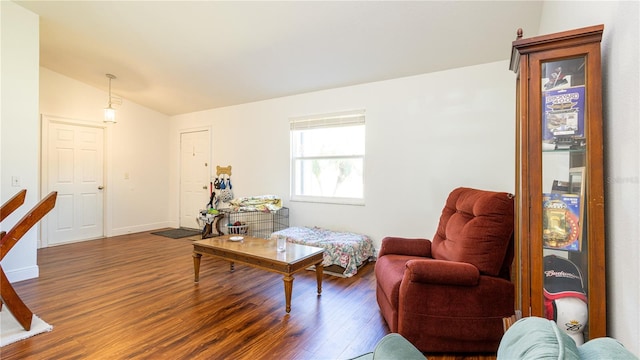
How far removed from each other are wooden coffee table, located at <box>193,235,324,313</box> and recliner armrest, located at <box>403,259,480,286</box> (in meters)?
0.98

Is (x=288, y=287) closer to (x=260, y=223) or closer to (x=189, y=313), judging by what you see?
(x=189, y=313)

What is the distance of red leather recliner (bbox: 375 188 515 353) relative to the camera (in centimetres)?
170

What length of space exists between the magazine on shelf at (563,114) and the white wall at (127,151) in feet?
19.1

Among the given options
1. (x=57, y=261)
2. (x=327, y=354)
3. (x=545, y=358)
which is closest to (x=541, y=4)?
(x=545, y=358)

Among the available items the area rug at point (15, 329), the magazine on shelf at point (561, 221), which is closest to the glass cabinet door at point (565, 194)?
the magazine on shelf at point (561, 221)

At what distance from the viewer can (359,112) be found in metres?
3.82

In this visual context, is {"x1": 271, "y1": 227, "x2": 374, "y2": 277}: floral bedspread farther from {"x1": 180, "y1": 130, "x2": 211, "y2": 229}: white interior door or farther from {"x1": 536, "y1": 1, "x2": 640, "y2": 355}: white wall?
{"x1": 180, "y1": 130, "x2": 211, "y2": 229}: white interior door

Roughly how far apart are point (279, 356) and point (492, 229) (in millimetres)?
1527

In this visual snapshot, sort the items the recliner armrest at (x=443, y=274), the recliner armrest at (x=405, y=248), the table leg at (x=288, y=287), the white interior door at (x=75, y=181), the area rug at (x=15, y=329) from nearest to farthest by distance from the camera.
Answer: the recliner armrest at (x=443, y=274)
the area rug at (x=15, y=329)
the table leg at (x=288, y=287)
the recliner armrest at (x=405, y=248)
the white interior door at (x=75, y=181)

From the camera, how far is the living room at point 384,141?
1.06 metres

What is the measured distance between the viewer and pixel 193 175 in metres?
5.75

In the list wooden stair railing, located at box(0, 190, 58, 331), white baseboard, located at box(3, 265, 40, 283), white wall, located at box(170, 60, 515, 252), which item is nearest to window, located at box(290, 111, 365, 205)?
white wall, located at box(170, 60, 515, 252)

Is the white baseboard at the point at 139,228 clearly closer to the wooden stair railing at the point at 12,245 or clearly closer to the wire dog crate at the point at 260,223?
the wire dog crate at the point at 260,223

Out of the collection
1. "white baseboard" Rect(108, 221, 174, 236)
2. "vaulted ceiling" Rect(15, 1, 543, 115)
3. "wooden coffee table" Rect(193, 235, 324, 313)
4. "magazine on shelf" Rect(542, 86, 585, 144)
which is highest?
"vaulted ceiling" Rect(15, 1, 543, 115)
